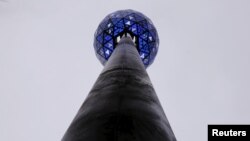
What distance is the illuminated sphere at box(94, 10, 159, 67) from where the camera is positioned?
12508 mm

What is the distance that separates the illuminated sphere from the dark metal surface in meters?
8.39

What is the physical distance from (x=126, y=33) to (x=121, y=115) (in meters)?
9.88

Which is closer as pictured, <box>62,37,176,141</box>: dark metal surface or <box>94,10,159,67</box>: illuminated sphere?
<box>62,37,176,141</box>: dark metal surface

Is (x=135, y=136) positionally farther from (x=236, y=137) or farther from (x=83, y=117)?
(x=236, y=137)

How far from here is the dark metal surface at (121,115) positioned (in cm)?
249

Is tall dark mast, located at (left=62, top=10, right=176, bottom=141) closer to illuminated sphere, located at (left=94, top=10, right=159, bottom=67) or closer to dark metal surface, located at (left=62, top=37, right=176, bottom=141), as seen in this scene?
dark metal surface, located at (left=62, top=37, right=176, bottom=141)

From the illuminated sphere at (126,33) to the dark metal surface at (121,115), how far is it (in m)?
8.39

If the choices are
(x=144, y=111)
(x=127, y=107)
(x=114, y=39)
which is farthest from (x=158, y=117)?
(x=114, y=39)

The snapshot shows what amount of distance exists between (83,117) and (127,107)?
48 cm

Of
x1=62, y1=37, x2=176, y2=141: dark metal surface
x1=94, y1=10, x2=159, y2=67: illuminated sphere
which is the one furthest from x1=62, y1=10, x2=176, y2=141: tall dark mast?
x1=94, y1=10, x2=159, y2=67: illuminated sphere

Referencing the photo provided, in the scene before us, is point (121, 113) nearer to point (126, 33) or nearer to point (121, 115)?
point (121, 115)

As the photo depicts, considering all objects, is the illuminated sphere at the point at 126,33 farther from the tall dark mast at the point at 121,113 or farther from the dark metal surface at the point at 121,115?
the dark metal surface at the point at 121,115

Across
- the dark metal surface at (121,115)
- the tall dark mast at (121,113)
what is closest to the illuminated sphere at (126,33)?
the tall dark mast at (121,113)

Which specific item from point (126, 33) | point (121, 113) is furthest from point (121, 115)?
point (126, 33)
